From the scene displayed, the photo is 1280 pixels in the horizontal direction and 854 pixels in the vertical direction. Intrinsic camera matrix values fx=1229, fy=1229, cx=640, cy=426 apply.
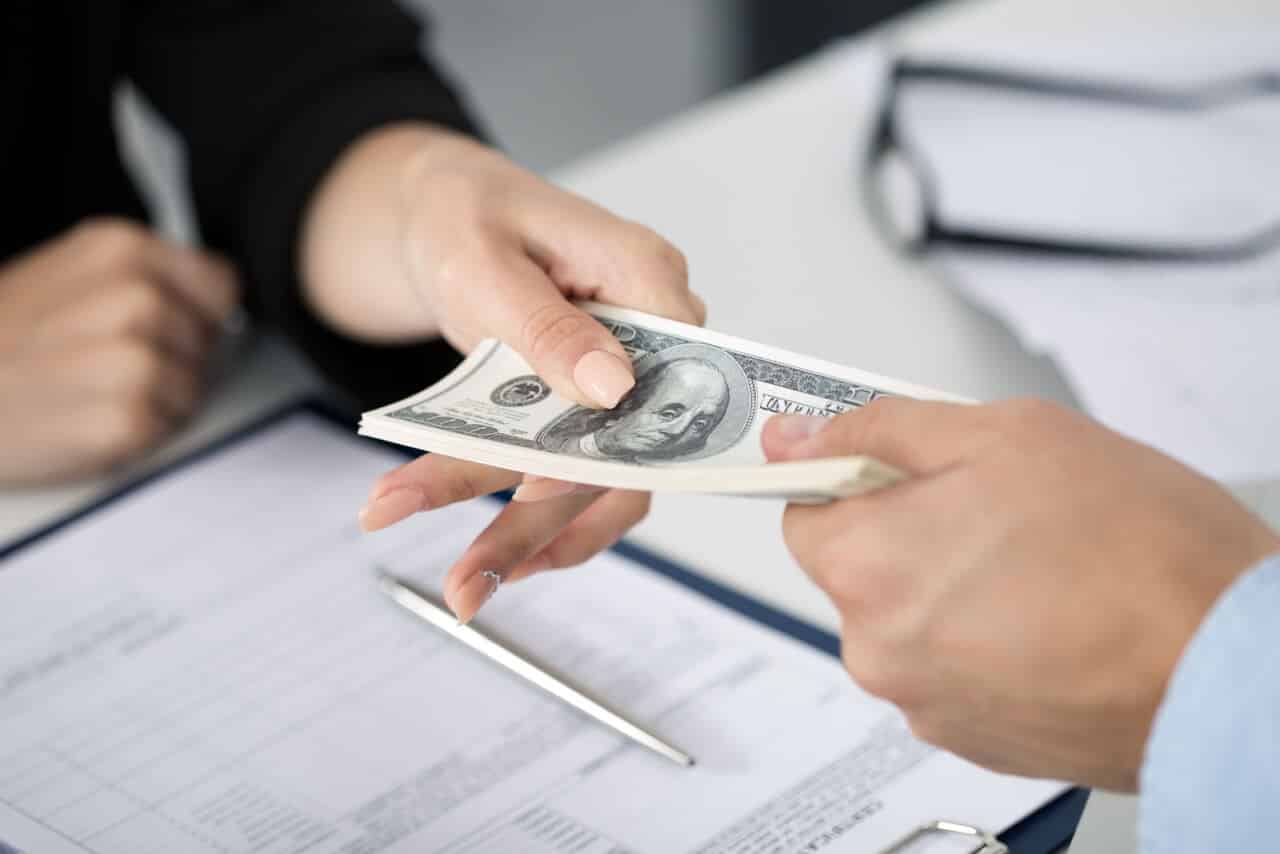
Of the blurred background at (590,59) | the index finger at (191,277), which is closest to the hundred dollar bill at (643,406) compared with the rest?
the index finger at (191,277)

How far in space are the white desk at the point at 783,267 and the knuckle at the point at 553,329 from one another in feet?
0.53

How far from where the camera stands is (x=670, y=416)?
526mm

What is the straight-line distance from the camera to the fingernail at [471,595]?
0.49 m

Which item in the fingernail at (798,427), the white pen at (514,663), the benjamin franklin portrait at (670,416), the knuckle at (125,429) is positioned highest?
the fingernail at (798,427)

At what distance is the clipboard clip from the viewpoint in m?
0.45

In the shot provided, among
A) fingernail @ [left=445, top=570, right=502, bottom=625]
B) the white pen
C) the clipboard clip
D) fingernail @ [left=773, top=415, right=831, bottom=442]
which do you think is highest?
fingernail @ [left=773, top=415, right=831, bottom=442]

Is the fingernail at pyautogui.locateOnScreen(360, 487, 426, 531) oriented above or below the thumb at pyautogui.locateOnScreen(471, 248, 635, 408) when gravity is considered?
below

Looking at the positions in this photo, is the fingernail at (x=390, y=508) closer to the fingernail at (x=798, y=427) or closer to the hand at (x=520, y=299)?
the hand at (x=520, y=299)

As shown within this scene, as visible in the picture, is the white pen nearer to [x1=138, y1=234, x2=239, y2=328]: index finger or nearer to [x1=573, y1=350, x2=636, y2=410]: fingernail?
[x1=573, y1=350, x2=636, y2=410]: fingernail

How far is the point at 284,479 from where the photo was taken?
0.72 m

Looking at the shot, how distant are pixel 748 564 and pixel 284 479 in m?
0.28

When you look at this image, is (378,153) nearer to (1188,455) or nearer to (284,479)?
(284,479)

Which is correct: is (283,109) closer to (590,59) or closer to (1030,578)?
(1030,578)

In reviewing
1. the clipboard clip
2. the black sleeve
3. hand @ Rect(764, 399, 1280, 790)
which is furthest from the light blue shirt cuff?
the black sleeve
